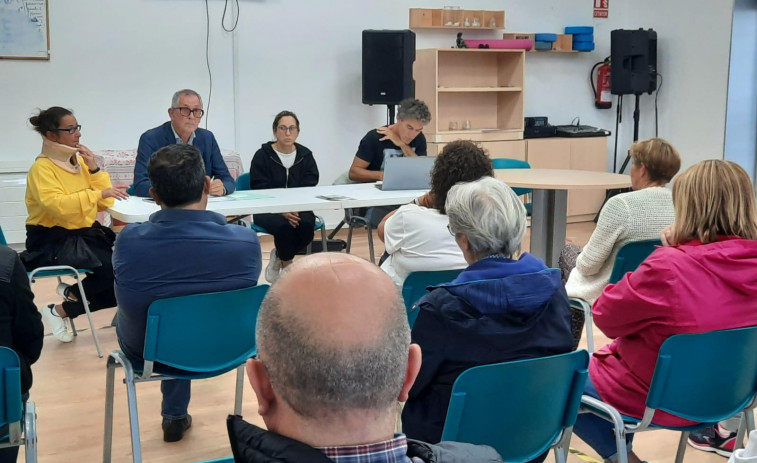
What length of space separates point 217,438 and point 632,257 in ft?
5.68

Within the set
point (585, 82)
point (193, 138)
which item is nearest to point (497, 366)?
point (193, 138)

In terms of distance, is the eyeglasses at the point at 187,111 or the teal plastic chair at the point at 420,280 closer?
the teal plastic chair at the point at 420,280

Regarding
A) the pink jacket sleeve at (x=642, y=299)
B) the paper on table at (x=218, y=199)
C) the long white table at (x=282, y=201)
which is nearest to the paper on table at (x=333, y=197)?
the long white table at (x=282, y=201)

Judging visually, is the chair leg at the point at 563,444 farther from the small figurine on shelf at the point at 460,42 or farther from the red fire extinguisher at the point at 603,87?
the red fire extinguisher at the point at 603,87

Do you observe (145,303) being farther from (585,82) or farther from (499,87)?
(585,82)

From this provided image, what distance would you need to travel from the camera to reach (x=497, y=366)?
5.98 feet

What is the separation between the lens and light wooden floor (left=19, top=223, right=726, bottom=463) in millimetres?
3021

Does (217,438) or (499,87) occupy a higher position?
(499,87)

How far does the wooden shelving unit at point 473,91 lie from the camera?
24.7 ft

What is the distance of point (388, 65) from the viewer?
7.02 m

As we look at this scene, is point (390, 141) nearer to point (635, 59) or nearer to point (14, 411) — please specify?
point (635, 59)

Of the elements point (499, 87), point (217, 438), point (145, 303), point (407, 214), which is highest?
point (499, 87)

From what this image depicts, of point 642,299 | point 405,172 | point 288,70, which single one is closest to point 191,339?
point 642,299

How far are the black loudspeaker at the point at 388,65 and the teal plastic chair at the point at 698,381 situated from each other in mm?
5070
